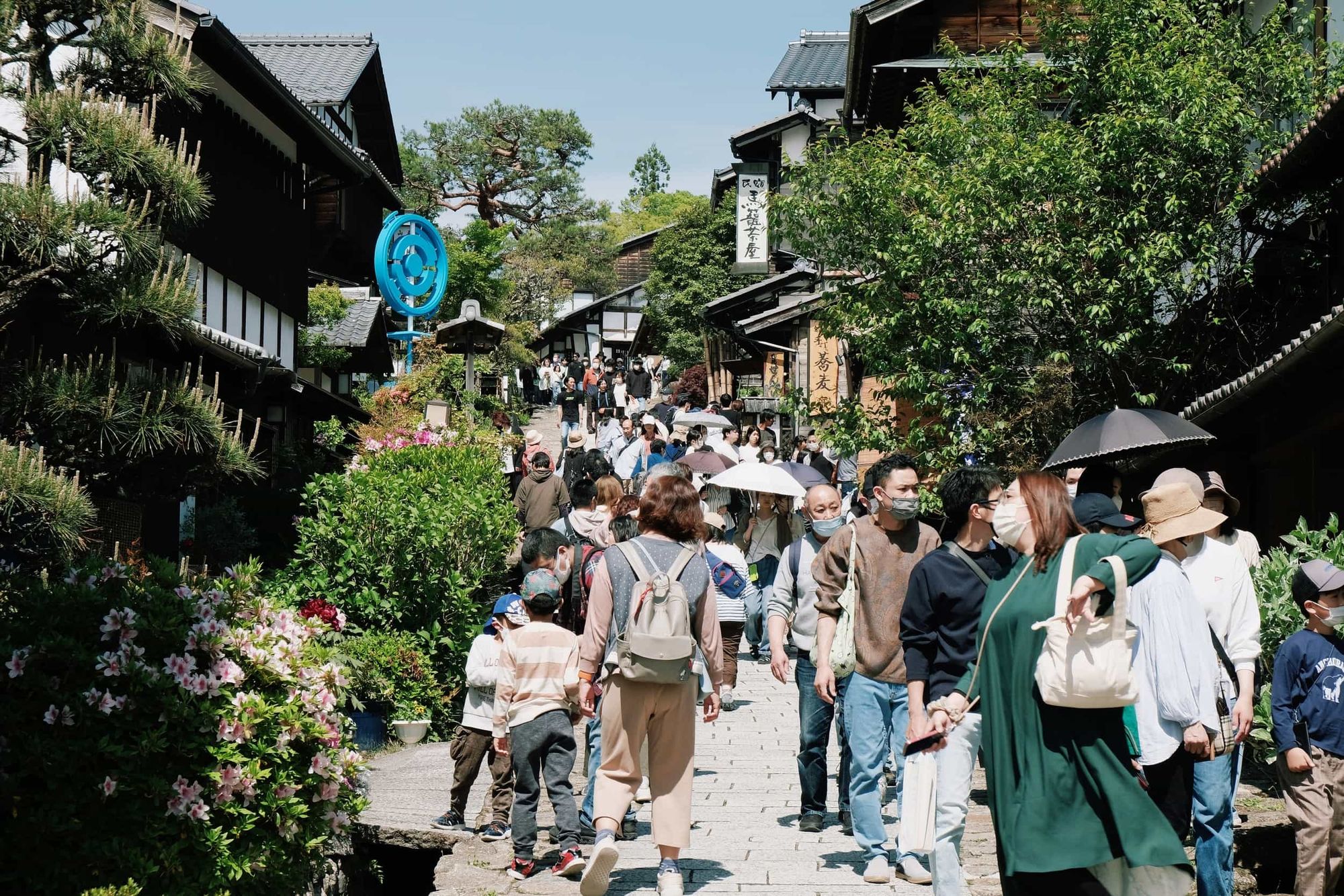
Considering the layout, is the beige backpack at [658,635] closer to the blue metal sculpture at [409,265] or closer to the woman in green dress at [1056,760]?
the woman in green dress at [1056,760]

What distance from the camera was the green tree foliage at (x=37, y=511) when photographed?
841 centimetres

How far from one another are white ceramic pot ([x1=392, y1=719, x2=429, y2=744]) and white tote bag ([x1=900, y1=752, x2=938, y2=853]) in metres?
6.85

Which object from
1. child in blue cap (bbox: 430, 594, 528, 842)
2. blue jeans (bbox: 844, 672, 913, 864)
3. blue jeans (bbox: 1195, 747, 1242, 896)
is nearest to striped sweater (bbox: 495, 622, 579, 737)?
child in blue cap (bbox: 430, 594, 528, 842)

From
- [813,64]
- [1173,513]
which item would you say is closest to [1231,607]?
[1173,513]

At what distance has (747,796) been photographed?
951 centimetres

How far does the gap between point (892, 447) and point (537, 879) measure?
10.1m

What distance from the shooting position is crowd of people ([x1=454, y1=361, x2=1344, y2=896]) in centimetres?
477

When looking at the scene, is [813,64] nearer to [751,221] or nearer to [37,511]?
[751,221]

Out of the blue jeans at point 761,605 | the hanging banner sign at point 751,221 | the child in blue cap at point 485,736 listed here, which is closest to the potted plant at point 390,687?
the blue jeans at point 761,605

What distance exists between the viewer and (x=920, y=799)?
617 centimetres

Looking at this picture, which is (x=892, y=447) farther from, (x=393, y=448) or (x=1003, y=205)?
(x=393, y=448)

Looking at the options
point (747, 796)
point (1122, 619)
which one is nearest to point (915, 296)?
point (747, 796)

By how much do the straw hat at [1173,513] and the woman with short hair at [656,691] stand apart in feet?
7.02

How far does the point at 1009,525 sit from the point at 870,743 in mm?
2528
